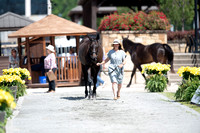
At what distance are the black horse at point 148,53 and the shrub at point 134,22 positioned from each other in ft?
12.4

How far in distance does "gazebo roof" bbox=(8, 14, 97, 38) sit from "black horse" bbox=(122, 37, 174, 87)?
1829mm

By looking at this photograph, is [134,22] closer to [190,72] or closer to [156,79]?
[156,79]

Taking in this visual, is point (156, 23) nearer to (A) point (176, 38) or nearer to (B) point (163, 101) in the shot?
(A) point (176, 38)

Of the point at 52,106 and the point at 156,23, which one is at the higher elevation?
the point at 156,23

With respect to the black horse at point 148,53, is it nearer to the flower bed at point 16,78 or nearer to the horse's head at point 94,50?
the flower bed at point 16,78

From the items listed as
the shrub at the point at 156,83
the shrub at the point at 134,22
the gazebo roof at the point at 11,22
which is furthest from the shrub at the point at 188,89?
the gazebo roof at the point at 11,22

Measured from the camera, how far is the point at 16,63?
73.3ft

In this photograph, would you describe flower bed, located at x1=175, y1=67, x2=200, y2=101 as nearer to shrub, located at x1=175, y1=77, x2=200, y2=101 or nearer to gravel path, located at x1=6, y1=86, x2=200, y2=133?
shrub, located at x1=175, y1=77, x2=200, y2=101

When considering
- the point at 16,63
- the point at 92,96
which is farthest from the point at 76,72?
the point at 92,96

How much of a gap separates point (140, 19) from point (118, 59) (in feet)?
36.8

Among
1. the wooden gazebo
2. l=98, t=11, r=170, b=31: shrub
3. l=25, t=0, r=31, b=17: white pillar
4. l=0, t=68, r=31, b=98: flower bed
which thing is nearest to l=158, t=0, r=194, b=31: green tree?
l=98, t=11, r=170, b=31: shrub

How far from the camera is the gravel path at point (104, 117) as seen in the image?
8.22 m

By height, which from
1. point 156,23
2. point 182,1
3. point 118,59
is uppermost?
point 182,1

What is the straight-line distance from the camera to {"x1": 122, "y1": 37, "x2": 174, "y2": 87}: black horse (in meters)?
19.3
